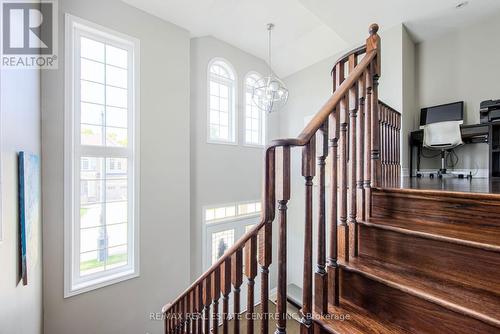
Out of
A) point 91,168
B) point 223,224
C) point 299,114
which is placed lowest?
point 223,224

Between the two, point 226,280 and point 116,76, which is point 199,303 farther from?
point 116,76

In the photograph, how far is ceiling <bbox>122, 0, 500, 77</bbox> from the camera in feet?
10.4

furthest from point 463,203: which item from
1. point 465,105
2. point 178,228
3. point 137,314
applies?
point 137,314

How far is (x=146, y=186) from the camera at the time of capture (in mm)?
3430

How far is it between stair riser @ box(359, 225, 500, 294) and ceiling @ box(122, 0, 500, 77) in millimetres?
3366

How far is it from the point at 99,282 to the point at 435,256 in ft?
11.7

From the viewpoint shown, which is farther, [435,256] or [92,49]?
[92,49]

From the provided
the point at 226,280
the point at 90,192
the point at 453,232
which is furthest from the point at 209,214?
the point at 453,232

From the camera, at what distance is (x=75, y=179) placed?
291cm

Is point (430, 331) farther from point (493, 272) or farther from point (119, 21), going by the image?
point (119, 21)

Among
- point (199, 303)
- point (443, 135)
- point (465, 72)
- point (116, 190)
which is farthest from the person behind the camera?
point (465, 72)

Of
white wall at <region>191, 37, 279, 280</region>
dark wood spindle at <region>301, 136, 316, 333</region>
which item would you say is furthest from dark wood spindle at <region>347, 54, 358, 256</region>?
white wall at <region>191, 37, 279, 280</region>

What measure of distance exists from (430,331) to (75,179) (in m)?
3.55

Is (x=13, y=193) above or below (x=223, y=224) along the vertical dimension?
above
